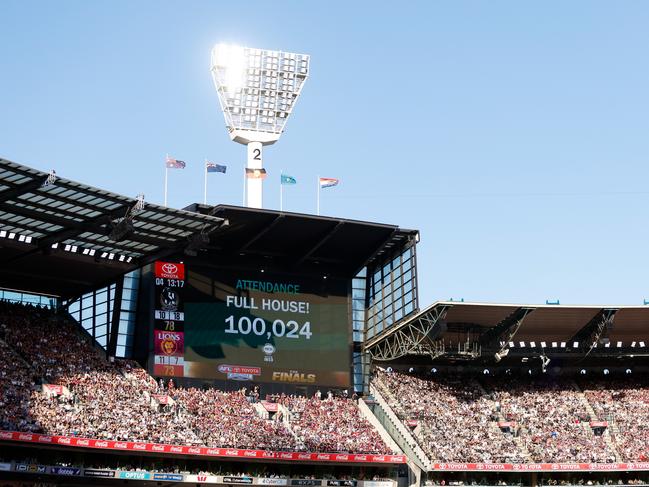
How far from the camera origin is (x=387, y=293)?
253 ft

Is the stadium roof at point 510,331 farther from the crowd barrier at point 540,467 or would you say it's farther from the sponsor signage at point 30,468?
the sponsor signage at point 30,468

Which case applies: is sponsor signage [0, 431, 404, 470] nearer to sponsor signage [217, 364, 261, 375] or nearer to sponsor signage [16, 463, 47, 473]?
sponsor signage [16, 463, 47, 473]

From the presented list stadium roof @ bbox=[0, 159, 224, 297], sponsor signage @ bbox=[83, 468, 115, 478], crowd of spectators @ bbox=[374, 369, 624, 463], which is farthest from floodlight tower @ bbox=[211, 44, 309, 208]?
sponsor signage @ bbox=[83, 468, 115, 478]

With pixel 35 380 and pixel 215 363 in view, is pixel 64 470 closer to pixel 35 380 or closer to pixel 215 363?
pixel 35 380

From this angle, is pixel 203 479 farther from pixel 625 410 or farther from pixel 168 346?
pixel 625 410

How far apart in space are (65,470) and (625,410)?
4283 centimetres

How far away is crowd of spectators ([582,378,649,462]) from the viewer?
7625 cm

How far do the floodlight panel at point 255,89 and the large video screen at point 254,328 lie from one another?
10912mm

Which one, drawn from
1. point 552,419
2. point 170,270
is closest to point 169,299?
point 170,270

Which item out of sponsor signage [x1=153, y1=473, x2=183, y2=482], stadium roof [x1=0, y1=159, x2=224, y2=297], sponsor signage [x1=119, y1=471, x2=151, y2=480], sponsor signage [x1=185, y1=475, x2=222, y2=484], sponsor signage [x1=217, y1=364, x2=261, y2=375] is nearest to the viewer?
stadium roof [x1=0, y1=159, x2=224, y2=297]

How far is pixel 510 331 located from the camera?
76750 mm

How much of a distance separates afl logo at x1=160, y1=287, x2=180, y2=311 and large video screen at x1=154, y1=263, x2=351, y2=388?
0.06m

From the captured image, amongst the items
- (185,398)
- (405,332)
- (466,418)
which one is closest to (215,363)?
(185,398)

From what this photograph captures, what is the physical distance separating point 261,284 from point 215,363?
6.58m
